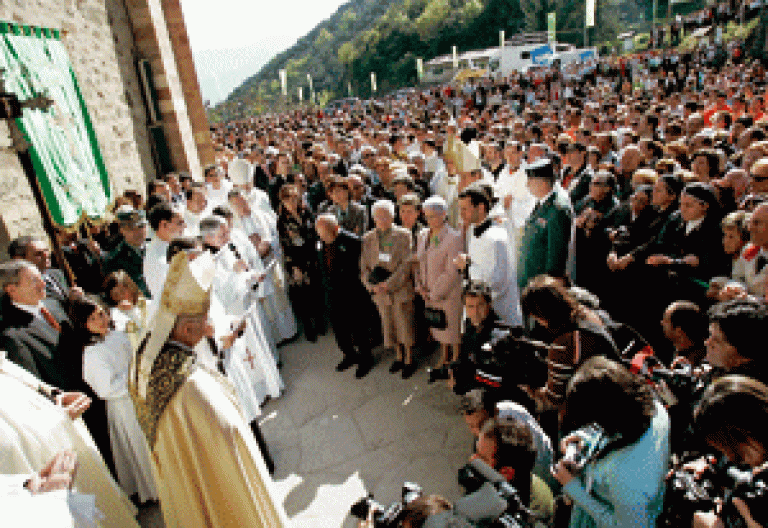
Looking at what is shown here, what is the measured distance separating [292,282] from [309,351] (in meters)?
0.88

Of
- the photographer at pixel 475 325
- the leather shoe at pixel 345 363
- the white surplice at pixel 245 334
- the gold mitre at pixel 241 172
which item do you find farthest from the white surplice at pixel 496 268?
the gold mitre at pixel 241 172

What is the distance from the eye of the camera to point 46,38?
598cm

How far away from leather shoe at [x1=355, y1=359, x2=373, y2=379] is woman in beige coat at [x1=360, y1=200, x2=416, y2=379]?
36 cm

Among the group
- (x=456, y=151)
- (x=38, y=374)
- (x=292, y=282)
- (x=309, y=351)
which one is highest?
(x=456, y=151)

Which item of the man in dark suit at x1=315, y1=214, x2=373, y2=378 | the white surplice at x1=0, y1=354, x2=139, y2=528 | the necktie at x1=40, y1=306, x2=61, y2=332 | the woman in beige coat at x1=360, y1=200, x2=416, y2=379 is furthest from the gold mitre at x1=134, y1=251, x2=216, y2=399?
the man in dark suit at x1=315, y1=214, x2=373, y2=378

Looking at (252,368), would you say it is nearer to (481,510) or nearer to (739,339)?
(481,510)

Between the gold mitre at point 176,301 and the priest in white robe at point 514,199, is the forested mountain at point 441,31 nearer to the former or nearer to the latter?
the priest in white robe at point 514,199

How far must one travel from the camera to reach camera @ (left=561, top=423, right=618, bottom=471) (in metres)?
1.74

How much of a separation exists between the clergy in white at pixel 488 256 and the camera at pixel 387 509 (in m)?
2.23

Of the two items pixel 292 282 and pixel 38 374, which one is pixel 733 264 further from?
pixel 38 374

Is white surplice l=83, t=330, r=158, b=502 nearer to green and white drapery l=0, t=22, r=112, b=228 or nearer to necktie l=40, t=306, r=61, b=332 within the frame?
necktie l=40, t=306, r=61, b=332

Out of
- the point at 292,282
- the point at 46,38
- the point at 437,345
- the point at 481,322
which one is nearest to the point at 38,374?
the point at 292,282

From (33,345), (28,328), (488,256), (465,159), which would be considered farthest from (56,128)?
(488,256)

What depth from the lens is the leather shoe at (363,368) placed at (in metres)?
4.93
